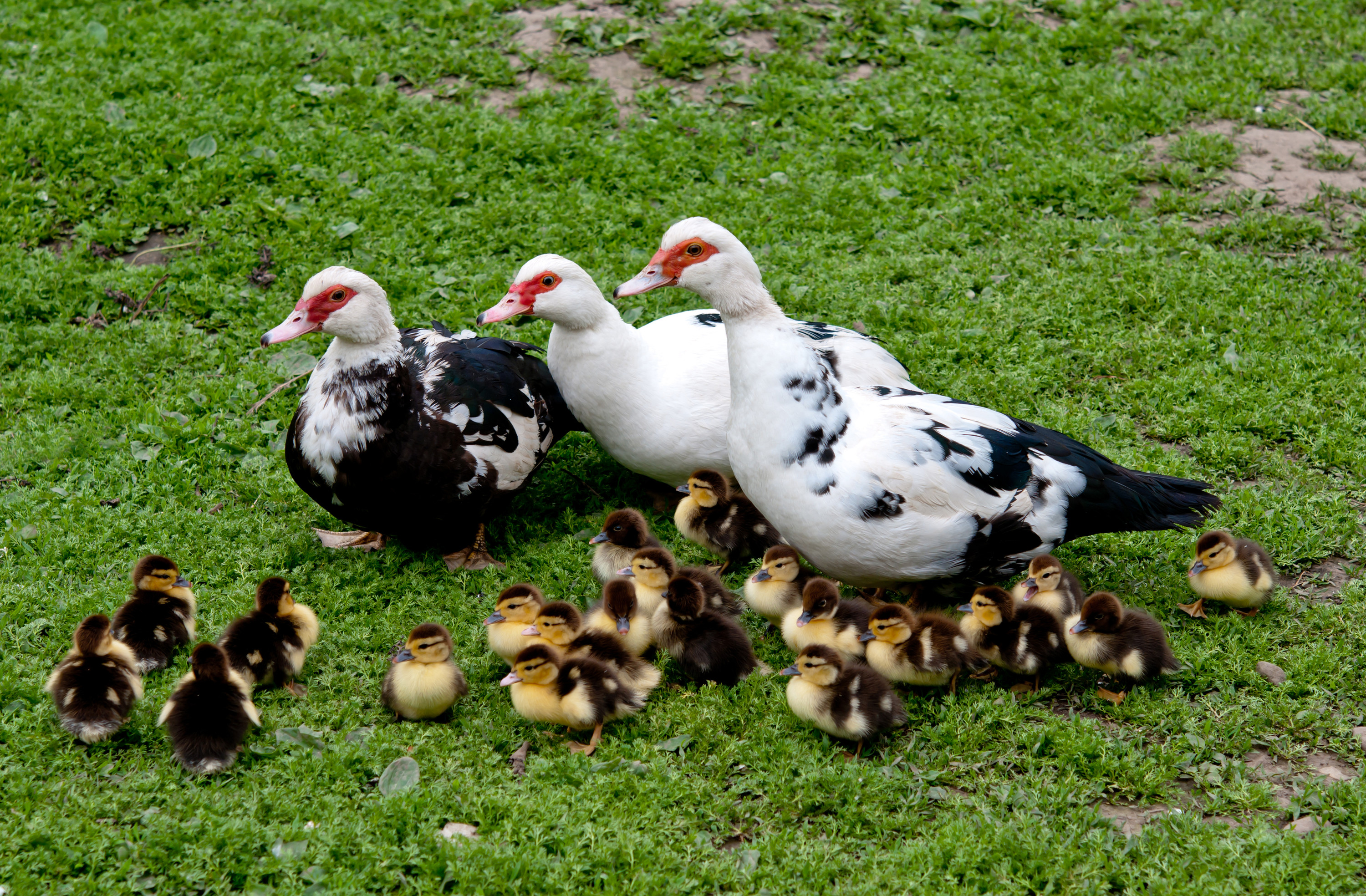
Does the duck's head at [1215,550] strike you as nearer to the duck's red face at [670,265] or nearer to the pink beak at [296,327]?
the duck's red face at [670,265]

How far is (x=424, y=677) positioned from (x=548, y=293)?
2224mm

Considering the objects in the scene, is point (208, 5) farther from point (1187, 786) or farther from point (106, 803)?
point (1187, 786)

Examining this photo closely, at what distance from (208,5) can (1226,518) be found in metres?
9.55

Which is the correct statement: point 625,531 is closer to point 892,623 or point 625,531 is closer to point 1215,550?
point 892,623

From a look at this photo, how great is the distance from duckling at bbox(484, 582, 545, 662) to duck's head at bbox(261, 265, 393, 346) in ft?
5.22

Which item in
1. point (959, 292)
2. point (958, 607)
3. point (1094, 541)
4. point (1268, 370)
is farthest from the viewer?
point (959, 292)

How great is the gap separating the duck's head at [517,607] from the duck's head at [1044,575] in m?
2.26

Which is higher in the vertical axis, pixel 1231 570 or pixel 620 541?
pixel 1231 570

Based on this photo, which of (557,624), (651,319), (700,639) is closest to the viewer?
(557,624)

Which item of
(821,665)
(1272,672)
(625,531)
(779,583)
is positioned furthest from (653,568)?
(1272,672)

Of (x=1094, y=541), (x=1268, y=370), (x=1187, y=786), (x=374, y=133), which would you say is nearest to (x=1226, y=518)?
(x=1094, y=541)

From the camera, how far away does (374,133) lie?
952 centimetres

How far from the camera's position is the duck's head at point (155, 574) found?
5457 millimetres

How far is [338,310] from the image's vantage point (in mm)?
5887
